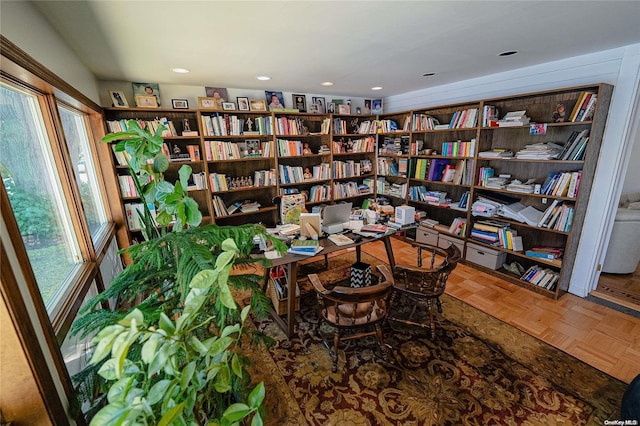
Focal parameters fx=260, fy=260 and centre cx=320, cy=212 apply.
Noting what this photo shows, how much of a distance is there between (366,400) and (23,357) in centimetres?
162

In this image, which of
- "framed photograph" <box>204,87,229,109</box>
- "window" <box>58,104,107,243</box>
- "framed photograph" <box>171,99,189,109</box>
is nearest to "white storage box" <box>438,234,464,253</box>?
"framed photograph" <box>204,87,229,109</box>

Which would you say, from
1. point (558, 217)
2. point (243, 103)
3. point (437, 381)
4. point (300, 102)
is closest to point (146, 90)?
point (243, 103)

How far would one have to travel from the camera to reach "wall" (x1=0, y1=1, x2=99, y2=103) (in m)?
1.10

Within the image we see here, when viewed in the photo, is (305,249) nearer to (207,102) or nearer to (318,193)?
(318,193)

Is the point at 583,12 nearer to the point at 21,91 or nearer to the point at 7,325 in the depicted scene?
the point at 7,325

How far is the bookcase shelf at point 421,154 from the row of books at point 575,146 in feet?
0.09

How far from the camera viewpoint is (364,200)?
15.4 ft

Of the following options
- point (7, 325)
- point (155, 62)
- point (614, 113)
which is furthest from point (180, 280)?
point (614, 113)

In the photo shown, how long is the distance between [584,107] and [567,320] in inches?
74.6

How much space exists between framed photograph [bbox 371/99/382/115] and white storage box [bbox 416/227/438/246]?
6.75 ft

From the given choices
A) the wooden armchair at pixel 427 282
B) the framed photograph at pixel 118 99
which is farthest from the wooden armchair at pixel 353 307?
the framed photograph at pixel 118 99

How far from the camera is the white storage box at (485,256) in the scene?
304cm

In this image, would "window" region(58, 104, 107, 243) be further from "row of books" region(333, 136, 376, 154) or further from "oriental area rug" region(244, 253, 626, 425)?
"row of books" region(333, 136, 376, 154)

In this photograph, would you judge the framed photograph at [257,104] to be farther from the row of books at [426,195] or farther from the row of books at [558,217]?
the row of books at [558,217]
